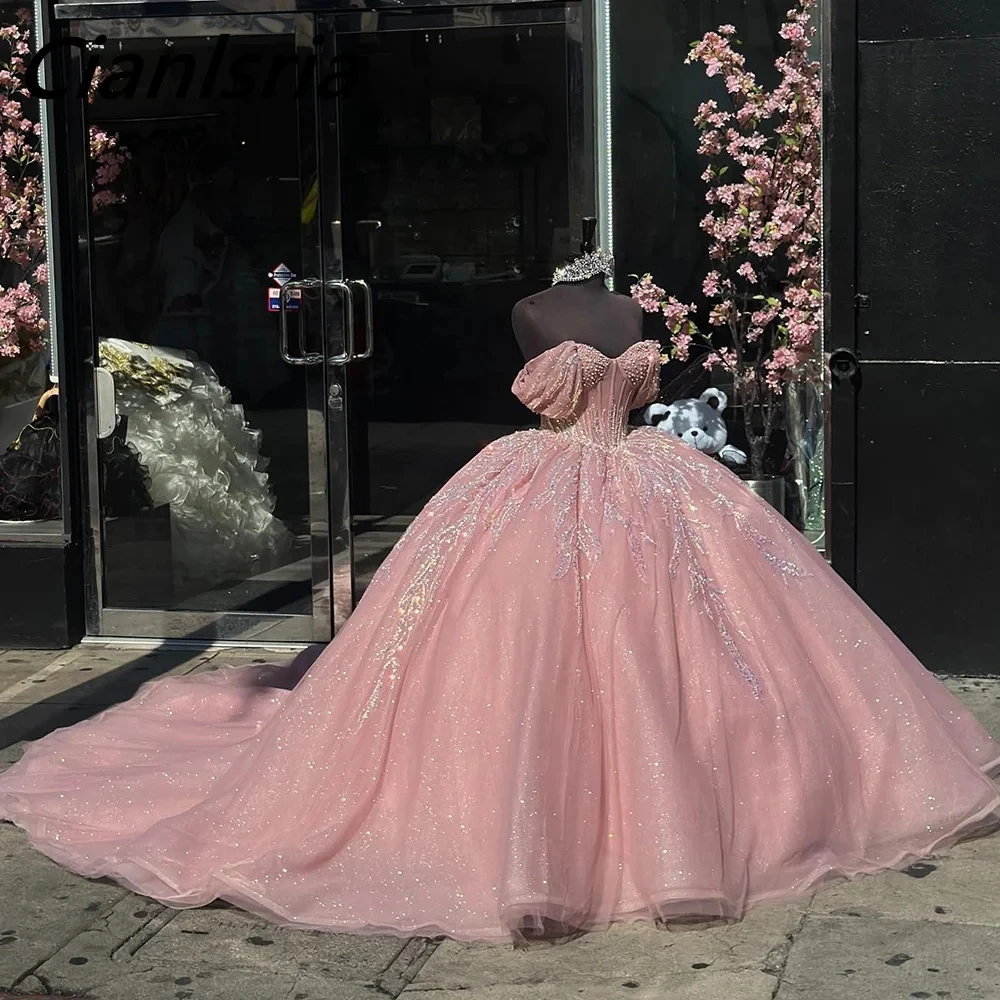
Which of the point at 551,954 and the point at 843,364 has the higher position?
the point at 843,364

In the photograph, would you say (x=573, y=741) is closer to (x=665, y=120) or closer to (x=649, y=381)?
(x=649, y=381)

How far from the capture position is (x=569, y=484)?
4750 mm

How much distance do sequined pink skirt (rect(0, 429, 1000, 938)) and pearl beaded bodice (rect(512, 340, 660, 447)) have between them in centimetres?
7

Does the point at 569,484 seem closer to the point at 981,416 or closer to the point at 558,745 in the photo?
the point at 558,745

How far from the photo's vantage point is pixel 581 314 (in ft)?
15.9

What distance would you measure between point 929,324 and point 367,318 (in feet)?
7.24

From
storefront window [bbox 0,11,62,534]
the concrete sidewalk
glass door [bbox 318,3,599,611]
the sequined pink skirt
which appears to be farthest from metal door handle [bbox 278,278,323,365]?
the concrete sidewalk

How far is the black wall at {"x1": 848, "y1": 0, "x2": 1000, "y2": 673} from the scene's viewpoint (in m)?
6.20

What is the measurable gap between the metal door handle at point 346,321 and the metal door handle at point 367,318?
0.11ft

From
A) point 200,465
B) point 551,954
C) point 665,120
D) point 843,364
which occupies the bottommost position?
point 551,954

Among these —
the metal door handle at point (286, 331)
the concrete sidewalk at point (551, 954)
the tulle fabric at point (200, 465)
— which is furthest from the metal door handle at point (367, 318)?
the concrete sidewalk at point (551, 954)

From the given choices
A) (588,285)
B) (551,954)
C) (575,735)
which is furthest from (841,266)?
(551,954)

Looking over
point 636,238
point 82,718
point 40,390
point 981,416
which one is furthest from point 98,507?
point 981,416

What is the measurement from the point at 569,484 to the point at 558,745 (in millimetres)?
797
